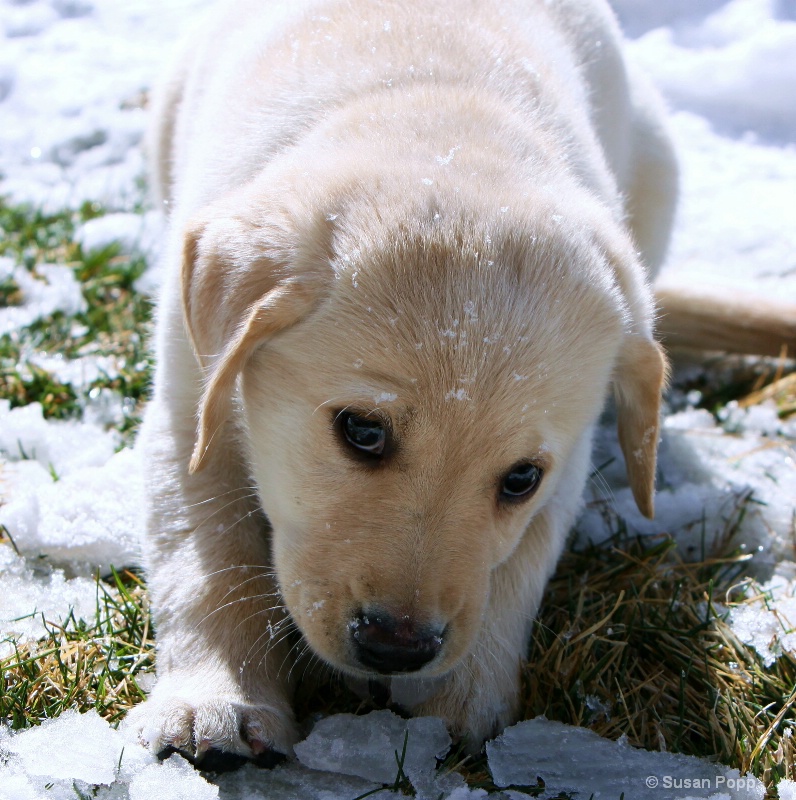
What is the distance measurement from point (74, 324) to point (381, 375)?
2.61 m

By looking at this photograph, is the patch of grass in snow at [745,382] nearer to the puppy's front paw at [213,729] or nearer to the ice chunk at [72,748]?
the puppy's front paw at [213,729]

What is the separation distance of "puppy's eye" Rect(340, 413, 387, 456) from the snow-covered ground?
0.76m

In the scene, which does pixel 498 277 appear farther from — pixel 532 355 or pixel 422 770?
pixel 422 770

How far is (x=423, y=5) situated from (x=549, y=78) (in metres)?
0.50

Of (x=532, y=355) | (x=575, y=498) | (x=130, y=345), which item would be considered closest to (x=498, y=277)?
(x=532, y=355)

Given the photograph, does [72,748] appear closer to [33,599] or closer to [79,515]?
[33,599]

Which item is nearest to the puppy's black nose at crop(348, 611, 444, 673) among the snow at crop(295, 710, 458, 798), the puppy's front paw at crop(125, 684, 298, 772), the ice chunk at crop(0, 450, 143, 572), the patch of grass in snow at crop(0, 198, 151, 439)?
the snow at crop(295, 710, 458, 798)

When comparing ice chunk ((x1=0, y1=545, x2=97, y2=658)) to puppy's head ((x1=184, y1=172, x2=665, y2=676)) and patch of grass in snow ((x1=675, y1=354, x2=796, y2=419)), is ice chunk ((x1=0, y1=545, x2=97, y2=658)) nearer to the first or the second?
puppy's head ((x1=184, y1=172, x2=665, y2=676))

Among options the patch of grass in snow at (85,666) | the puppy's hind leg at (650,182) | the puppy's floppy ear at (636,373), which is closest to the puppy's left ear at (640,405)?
the puppy's floppy ear at (636,373)

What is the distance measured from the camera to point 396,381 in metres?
2.42

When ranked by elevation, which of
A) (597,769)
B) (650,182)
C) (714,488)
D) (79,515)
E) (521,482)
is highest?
(521,482)

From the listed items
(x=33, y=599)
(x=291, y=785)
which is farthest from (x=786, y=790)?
(x=33, y=599)

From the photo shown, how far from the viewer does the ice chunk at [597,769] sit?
8.41ft

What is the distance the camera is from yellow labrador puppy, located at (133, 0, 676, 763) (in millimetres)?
2424
